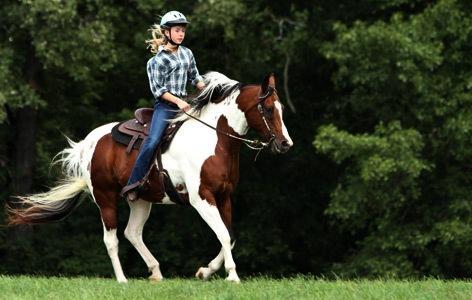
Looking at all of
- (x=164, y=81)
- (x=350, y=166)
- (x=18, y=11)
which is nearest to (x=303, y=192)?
(x=350, y=166)

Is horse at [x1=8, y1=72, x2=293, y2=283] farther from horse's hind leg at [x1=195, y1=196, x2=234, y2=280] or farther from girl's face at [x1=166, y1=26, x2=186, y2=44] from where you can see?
girl's face at [x1=166, y1=26, x2=186, y2=44]

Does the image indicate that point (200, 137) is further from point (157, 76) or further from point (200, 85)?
point (157, 76)

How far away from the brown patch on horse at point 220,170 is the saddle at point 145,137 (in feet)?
1.70

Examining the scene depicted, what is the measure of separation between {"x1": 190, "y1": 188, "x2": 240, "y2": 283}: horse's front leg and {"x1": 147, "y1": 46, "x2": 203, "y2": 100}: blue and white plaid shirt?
3.91ft

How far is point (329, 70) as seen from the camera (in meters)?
27.3

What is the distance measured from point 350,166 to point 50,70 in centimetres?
735

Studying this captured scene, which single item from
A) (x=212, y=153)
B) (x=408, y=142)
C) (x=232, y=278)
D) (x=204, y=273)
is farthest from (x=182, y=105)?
(x=408, y=142)

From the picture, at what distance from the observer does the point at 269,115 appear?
11.6 metres

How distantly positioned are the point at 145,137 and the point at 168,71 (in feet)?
2.66

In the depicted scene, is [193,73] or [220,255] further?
[193,73]

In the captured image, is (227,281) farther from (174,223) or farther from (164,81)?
(174,223)

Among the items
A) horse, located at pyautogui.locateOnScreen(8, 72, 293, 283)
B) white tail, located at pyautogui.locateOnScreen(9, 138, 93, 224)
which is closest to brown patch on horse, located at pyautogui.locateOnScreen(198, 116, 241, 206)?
horse, located at pyautogui.locateOnScreen(8, 72, 293, 283)

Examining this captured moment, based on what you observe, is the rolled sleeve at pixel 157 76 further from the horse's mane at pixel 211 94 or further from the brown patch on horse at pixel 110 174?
the brown patch on horse at pixel 110 174

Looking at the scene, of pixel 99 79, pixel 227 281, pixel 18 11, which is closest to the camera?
pixel 227 281
